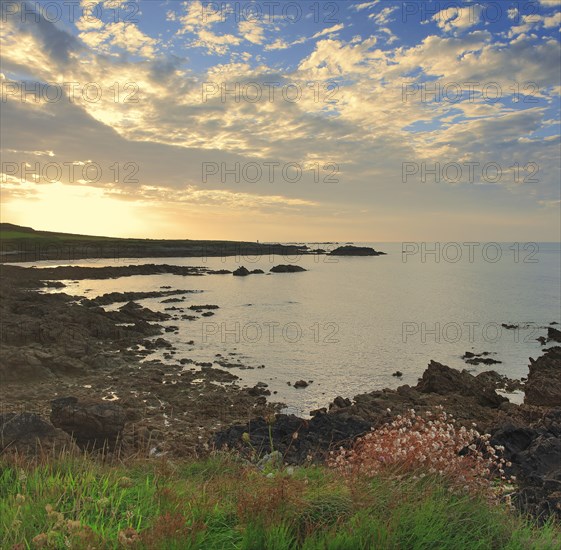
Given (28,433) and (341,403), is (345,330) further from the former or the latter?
(28,433)

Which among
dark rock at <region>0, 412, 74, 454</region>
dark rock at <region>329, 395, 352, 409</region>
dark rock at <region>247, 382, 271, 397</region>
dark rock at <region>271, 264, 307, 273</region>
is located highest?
dark rock at <region>271, 264, 307, 273</region>

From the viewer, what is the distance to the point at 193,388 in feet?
65.5

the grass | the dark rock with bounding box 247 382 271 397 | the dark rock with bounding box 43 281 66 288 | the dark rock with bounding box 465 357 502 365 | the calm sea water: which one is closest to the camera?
the grass

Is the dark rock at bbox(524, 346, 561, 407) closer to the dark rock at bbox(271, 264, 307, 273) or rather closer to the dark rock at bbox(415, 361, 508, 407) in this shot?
the dark rock at bbox(415, 361, 508, 407)

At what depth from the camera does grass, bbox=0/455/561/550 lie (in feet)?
13.0

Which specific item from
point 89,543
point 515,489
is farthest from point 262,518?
point 515,489

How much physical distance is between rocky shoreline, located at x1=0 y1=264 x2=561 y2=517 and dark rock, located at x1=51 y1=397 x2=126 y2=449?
23mm

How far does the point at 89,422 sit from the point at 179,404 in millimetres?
7149

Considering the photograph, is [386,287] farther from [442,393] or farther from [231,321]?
[442,393]

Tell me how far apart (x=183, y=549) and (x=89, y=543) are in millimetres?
751

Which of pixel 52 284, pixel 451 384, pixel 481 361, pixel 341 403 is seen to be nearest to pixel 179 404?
pixel 341 403

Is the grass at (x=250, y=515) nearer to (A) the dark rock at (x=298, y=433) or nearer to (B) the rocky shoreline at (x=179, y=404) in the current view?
(B) the rocky shoreline at (x=179, y=404)

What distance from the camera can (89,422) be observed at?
1079cm

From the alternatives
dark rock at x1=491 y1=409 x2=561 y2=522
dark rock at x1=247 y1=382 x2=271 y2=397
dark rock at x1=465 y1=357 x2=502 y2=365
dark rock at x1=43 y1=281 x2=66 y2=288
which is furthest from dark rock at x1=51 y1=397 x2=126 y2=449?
dark rock at x1=43 y1=281 x2=66 y2=288
